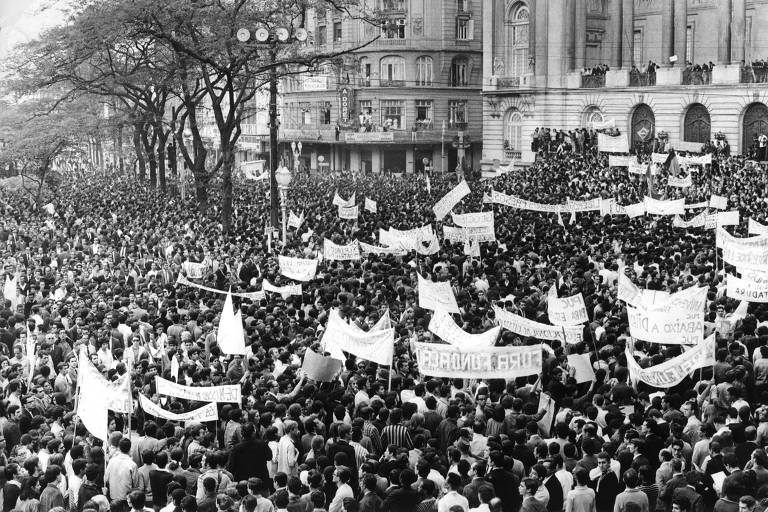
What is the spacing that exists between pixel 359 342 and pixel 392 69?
64219 millimetres

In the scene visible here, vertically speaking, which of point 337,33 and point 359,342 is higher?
point 337,33

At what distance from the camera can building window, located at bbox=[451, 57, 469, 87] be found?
78.9m

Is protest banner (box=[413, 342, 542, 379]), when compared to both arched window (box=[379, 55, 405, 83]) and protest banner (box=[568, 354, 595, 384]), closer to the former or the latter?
protest banner (box=[568, 354, 595, 384])

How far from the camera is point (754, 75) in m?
52.7

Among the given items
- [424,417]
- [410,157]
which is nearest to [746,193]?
[424,417]

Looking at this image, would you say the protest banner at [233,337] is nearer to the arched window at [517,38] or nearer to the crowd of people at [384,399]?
the crowd of people at [384,399]

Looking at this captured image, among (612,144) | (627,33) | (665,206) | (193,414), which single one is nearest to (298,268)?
(193,414)

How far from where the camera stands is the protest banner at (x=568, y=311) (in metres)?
17.1

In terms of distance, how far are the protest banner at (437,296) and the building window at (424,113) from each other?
197 ft

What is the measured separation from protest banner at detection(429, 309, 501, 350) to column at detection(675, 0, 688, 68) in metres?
53.9

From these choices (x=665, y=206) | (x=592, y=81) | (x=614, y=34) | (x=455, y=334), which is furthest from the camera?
(x=614, y=34)

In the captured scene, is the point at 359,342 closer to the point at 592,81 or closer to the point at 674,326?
the point at 674,326

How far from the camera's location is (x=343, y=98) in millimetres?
79688

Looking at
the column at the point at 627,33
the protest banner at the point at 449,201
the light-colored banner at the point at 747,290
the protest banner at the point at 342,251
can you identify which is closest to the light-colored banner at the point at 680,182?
the protest banner at the point at 449,201
